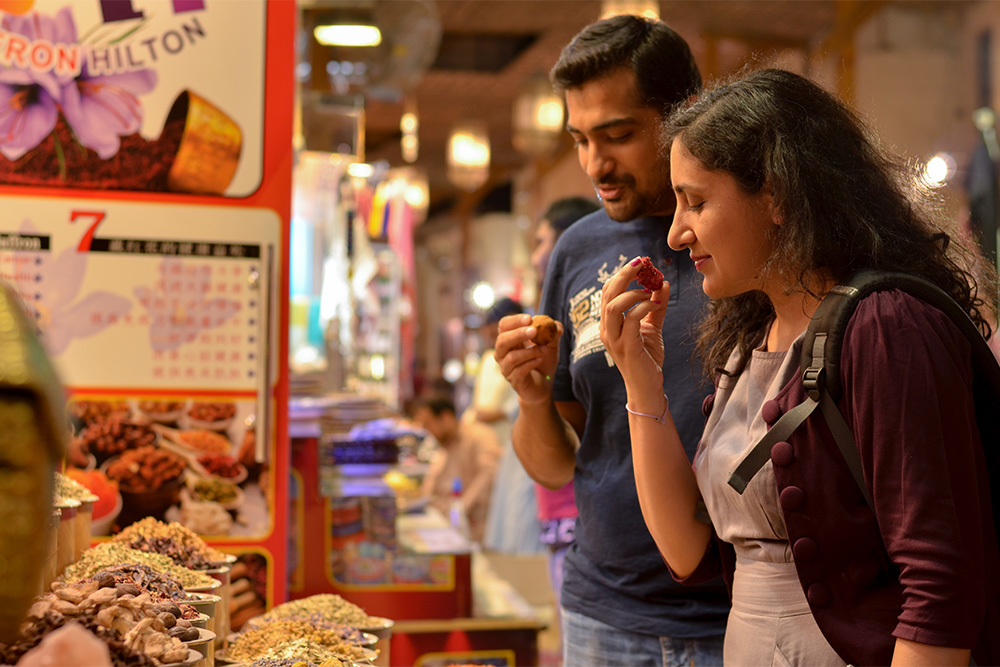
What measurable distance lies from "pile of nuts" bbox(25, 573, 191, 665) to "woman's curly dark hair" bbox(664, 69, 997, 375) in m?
0.93

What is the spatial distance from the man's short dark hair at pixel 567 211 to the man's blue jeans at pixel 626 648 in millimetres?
2039

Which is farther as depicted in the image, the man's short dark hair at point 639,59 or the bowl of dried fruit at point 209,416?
the bowl of dried fruit at point 209,416

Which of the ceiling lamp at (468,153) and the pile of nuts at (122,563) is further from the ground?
the ceiling lamp at (468,153)

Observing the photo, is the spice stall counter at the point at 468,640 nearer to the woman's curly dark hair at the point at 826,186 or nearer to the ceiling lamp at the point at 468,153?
the woman's curly dark hair at the point at 826,186

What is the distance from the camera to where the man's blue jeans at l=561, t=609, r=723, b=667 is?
174 cm

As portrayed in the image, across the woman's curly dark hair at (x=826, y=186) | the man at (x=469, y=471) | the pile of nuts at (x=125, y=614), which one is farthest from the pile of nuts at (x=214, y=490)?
the man at (x=469, y=471)

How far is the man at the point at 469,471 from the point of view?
711 centimetres

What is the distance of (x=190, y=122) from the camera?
2.31 meters

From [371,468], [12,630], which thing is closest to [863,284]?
[12,630]

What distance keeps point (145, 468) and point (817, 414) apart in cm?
162

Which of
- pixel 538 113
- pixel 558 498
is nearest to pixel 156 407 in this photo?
pixel 558 498

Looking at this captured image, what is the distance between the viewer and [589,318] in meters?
1.95

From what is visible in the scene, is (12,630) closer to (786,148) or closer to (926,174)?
(786,148)

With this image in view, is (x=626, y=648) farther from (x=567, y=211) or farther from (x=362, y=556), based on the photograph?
(x=567, y=211)
